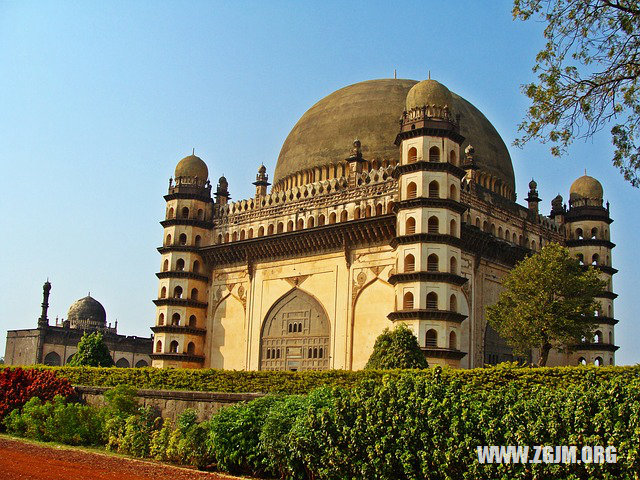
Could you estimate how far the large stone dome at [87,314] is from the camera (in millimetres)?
61781

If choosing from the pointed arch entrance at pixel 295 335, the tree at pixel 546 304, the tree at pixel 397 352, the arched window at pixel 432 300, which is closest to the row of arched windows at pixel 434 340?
the arched window at pixel 432 300

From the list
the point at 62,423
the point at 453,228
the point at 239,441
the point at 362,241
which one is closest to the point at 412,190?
the point at 453,228

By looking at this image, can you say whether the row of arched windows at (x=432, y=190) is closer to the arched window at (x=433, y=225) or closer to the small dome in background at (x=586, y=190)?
the arched window at (x=433, y=225)

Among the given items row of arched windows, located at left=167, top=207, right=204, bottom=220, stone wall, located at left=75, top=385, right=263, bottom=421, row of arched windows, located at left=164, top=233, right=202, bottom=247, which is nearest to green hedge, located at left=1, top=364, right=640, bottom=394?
stone wall, located at left=75, top=385, right=263, bottom=421

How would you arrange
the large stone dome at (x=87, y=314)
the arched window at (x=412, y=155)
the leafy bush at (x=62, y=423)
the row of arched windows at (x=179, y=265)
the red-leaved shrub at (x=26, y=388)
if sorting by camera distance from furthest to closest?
1. the large stone dome at (x=87, y=314)
2. the row of arched windows at (x=179, y=265)
3. the arched window at (x=412, y=155)
4. the red-leaved shrub at (x=26, y=388)
5. the leafy bush at (x=62, y=423)

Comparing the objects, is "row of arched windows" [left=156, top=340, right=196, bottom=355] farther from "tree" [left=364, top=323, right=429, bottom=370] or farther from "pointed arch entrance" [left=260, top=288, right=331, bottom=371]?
"tree" [left=364, top=323, right=429, bottom=370]

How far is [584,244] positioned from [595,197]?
2880mm

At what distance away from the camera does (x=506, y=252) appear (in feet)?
118

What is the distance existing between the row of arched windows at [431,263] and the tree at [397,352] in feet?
13.5

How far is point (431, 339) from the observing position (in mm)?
29828

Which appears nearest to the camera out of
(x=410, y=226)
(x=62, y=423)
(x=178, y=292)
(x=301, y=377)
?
(x=62, y=423)

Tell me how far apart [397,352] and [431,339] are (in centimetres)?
393

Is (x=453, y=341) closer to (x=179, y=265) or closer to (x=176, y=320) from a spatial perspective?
(x=176, y=320)

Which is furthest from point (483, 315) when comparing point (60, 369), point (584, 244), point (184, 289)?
point (60, 369)
